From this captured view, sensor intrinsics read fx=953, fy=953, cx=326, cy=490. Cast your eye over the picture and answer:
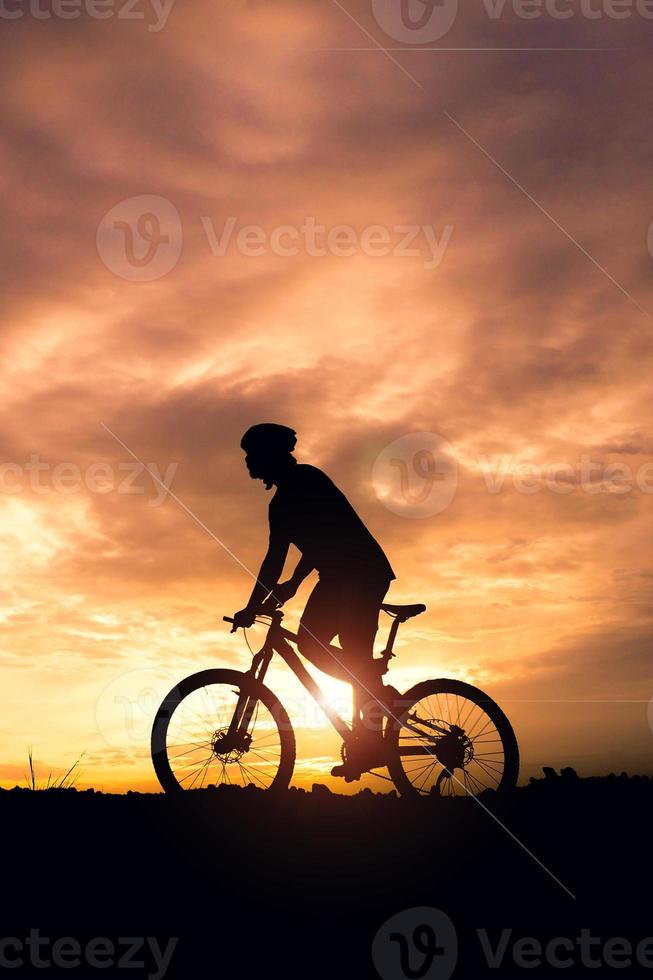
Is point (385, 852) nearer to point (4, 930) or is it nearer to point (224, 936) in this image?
point (224, 936)

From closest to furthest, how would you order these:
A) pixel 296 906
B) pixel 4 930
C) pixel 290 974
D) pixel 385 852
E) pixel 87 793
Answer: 1. pixel 290 974
2. pixel 4 930
3. pixel 296 906
4. pixel 385 852
5. pixel 87 793

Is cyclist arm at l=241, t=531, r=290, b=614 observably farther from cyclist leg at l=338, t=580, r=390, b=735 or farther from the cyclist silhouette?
cyclist leg at l=338, t=580, r=390, b=735

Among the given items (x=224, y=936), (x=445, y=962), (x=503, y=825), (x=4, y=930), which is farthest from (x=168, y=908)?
(x=503, y=825)

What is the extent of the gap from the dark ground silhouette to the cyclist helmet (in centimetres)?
293

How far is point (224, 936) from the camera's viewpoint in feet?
19.0

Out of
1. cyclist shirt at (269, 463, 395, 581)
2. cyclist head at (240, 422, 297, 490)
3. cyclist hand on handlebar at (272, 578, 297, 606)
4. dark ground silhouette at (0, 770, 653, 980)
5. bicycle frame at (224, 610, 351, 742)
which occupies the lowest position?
dark ground silhouette at (0, 770, 653, 980)

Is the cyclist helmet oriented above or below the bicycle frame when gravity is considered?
above

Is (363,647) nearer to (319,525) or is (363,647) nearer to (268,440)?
(319,525)

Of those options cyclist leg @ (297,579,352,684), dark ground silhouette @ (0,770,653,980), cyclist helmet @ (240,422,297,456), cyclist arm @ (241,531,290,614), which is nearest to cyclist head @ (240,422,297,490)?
cyclist helmet @ (240,422,297,456)

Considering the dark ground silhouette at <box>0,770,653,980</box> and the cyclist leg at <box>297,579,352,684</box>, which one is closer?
the dark ground silhouette at <box>0,770,653,980</box>

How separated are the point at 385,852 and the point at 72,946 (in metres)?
2.40

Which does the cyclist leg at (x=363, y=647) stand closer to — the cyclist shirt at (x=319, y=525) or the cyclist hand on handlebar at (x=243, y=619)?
the cyclist shirt at (x=319, y=525)

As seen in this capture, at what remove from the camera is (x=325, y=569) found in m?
8.23

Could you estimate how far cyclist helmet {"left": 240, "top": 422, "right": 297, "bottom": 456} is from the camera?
8195 mm
